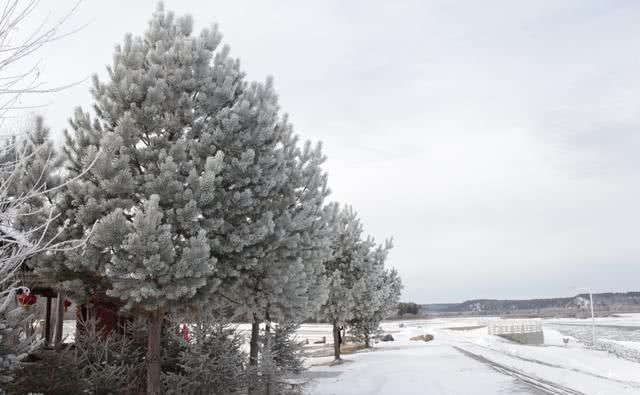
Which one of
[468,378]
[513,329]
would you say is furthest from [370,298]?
[513,329]

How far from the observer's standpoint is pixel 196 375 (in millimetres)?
10945

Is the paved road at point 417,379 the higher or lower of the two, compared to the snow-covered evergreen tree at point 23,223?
lower

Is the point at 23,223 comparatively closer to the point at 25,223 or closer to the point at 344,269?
the point at 25,223

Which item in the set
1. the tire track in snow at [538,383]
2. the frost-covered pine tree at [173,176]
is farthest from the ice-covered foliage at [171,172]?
the tire track in snow at [538,383]

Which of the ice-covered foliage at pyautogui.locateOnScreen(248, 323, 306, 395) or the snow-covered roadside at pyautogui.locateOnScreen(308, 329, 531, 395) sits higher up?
the ice-covered foliage at pyautogui.locateOnScreen(248, 323, 306, 395)

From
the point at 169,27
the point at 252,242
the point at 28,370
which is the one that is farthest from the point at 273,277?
the point at 169,27

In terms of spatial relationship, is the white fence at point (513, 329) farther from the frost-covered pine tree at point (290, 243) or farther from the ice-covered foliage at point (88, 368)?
the ice-covered foliage at point (88, 368)

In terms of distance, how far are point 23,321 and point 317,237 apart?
6.51 m

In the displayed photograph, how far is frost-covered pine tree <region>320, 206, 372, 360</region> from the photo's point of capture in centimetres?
2509

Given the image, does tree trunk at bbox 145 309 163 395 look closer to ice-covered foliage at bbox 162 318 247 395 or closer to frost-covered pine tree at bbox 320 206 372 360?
ice-covered foliage at bbox 162 318 247 395

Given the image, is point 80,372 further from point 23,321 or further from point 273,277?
point 273,277

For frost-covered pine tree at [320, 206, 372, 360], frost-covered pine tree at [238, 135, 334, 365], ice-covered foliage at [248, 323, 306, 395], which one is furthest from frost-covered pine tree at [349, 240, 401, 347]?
frost-covered pine tree at [238, 135, 334, 365]

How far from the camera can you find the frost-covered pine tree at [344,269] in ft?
82.3

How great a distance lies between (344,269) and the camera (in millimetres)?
26609
